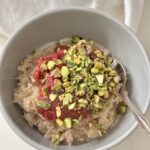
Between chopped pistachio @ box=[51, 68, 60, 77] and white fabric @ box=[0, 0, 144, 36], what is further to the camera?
white fabric @ box=[0, 0, 144, 36]

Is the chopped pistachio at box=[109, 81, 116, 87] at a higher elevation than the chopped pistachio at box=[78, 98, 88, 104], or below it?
higher

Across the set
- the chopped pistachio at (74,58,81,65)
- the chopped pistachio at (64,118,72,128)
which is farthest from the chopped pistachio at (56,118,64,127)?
the chopped pistachio at (74,58,81,65)

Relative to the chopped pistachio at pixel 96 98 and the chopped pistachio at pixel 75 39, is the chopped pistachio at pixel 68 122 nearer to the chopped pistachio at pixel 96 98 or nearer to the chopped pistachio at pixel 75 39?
the chopped pistachio at pixel 96 98

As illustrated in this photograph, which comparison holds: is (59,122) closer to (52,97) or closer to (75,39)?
(52,97)

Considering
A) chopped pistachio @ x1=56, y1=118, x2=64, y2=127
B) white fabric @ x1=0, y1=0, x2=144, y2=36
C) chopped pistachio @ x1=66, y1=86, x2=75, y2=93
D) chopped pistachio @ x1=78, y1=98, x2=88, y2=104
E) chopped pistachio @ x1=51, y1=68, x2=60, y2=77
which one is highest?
white fabric @ x1=0, y1=0, x2=144, y2=36

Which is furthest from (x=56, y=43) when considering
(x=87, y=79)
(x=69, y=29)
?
(x=87, y=79)

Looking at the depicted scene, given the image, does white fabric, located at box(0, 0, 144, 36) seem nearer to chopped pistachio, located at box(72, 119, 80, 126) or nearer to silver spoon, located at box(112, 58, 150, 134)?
silver spoon, located at box(112, 58, 150, 134)

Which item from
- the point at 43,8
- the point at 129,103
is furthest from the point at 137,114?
the point at 43,8

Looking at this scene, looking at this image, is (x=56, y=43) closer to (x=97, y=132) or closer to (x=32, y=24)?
(x=32, y=24)
